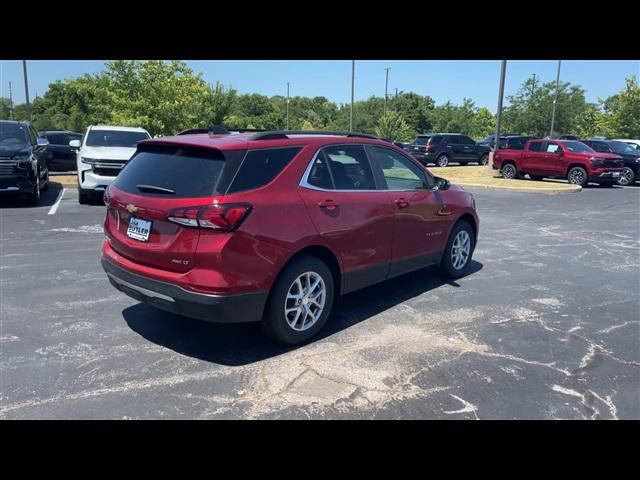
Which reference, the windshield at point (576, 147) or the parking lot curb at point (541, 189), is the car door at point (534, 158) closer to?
the windshield at point (576, 147)

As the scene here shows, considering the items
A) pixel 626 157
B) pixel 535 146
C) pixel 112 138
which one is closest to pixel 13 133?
pixel 112 138

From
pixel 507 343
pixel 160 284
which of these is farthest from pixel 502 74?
pixel 160 284

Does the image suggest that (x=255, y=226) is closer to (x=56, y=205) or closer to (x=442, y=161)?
(x=56, y=205)

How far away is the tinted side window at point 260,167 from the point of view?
3.88 meters

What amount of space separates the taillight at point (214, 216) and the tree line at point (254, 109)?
→ 1710 centimetres

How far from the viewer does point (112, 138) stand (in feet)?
40.8

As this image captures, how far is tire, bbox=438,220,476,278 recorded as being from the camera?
6269 millimetres

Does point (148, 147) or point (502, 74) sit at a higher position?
point (502, 74)

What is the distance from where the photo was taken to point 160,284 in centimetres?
391

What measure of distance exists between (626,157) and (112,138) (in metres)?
19.3

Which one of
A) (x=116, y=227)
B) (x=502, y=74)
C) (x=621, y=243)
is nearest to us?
(x=116, y=227)
